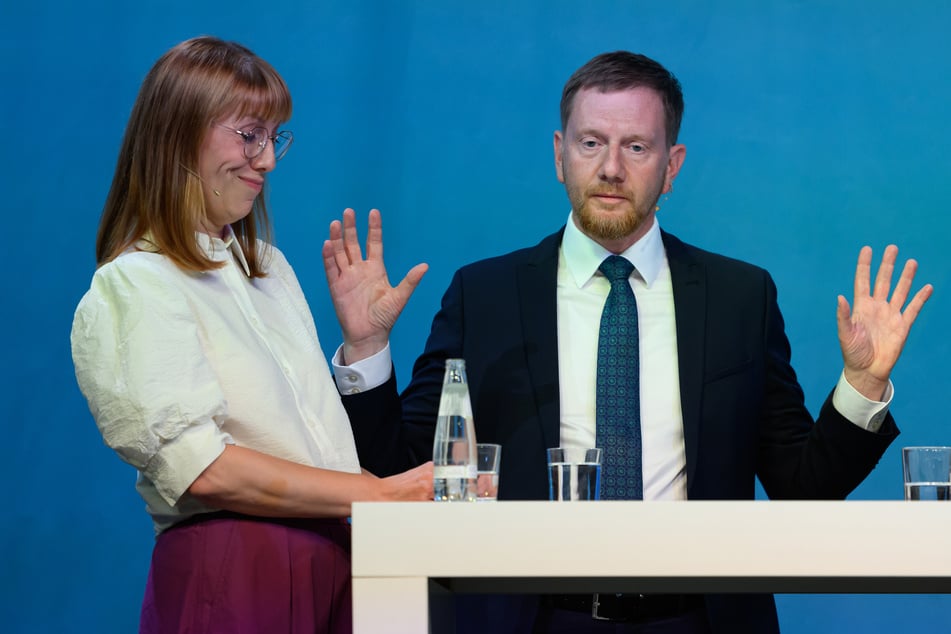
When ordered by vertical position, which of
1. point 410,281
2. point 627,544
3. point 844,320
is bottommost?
point 627,544

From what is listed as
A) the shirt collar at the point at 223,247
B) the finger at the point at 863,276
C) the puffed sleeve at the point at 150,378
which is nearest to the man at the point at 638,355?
the finger at the point at 863,276

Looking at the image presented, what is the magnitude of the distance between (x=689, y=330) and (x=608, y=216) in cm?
29

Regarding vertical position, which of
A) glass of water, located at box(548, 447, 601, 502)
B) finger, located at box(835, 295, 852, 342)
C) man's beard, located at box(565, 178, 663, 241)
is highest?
man's beard, located at box(565, 178, 663, 241)

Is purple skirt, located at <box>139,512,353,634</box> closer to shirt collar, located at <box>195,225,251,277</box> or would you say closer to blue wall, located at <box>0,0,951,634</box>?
shirt collar, located at <box>195,225,251,277</box>

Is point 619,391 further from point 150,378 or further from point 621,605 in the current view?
point 150,378

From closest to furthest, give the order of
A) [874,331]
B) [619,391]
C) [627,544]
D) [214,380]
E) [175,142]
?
[627,544]
[214,380]
[175,142]
[874,331]
[619,391]

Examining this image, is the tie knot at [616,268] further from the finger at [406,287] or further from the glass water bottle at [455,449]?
the glass water bottle at [455,449]

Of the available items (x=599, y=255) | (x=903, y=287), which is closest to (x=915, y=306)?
(x=903, y=287)

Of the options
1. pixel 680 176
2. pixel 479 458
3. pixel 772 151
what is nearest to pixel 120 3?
pixel 680 176

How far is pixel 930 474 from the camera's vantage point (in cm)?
174

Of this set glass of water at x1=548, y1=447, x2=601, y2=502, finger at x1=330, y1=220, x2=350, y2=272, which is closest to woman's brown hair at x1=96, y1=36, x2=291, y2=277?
finger at x1=330, y1=220, x2=350, y2=272

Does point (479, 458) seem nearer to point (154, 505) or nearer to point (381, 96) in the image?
point (154, 505)

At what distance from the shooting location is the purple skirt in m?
1.77

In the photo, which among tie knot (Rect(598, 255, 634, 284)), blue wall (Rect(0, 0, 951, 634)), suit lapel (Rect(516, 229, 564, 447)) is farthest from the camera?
blue wall (Rect(0, 0, 951, 634))
